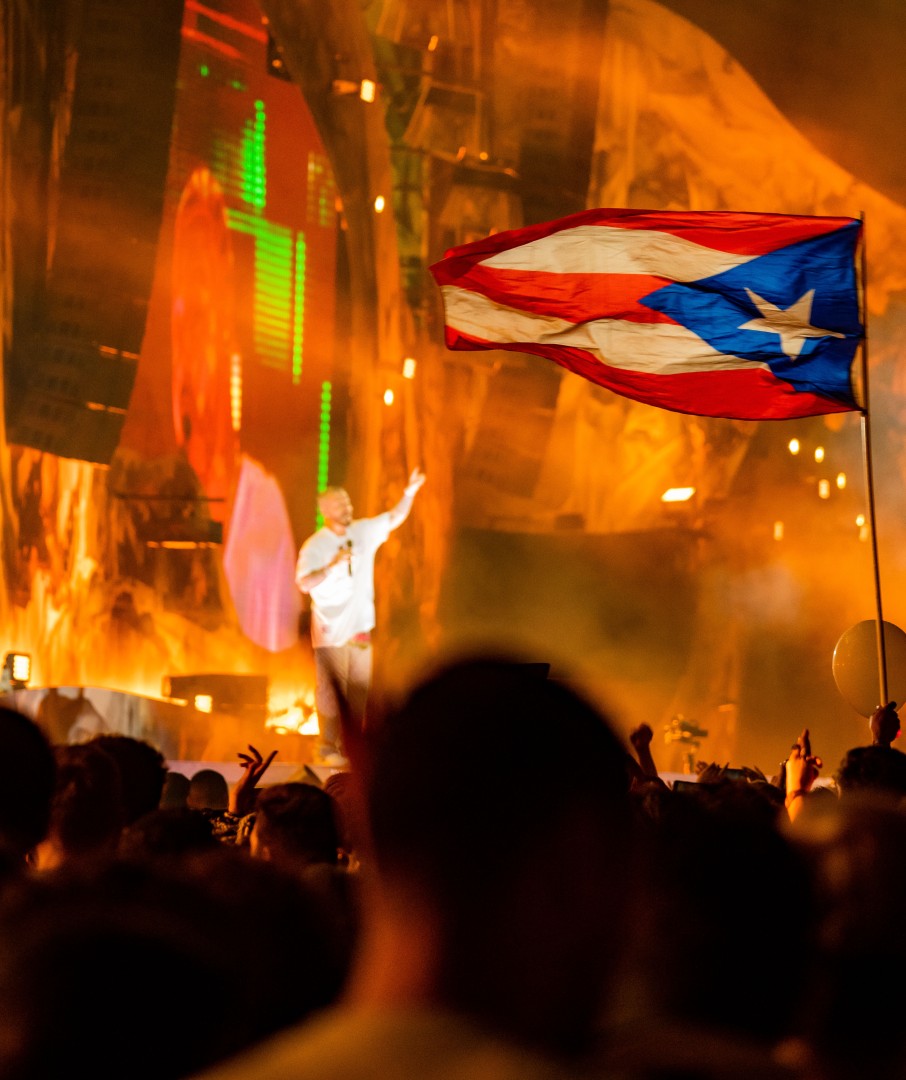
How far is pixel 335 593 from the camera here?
46.6 ft

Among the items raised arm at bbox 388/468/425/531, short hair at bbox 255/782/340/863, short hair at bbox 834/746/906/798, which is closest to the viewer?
short hair at bbox 255/782/340/863

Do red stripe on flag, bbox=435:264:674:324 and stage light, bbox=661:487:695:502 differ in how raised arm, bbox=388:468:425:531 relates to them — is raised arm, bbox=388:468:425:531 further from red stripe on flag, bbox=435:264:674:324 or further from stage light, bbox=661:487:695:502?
red stripe on flag, bbox=435:264:674:324

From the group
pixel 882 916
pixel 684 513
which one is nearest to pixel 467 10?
pixel 684 513

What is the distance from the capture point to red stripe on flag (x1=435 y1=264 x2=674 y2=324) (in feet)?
22.2

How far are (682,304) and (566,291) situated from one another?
0.57 meters

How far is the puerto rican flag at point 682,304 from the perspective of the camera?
6.40 meters

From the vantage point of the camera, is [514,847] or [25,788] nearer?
[514,847]

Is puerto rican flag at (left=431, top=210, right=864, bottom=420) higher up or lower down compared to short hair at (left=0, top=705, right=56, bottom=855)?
higher up

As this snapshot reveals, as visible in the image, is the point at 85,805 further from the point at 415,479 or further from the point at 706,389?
the point at 415,479

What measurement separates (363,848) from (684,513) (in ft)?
52.0

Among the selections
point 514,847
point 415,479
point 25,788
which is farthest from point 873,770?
point 415,479

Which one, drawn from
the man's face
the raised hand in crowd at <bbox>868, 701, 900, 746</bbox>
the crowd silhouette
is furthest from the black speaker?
the crowd silhouette

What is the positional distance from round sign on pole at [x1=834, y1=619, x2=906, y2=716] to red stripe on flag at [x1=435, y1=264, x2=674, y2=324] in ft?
8.19

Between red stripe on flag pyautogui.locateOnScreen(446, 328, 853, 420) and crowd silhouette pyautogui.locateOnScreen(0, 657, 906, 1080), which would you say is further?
red stripe on flag pyautogui.locateOnScreen(446, 328, 853, 420)
